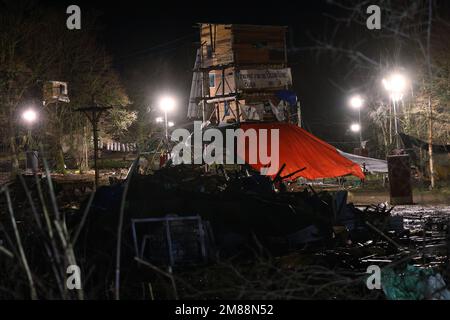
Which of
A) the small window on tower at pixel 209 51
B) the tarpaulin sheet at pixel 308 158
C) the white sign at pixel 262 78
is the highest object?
the small window on tower at pixel 209 51

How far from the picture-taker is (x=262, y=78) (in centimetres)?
2980

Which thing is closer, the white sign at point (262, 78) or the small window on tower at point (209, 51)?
the white sign at point (262, 78)

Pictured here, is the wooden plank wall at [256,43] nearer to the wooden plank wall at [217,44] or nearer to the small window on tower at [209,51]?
the wooden plank wall at [217,44]

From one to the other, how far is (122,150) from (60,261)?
1670 inches

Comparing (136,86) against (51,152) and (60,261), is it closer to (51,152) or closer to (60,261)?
(51,152)

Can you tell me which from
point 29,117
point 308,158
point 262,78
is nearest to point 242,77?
point 262,78

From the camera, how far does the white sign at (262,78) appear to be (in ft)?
96.6

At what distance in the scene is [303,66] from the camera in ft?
155

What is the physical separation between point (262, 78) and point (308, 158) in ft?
47.9

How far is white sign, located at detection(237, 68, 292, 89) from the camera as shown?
96.6ft

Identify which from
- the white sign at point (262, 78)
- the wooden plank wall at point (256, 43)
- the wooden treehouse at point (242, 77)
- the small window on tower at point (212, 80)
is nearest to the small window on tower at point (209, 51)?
the wooden treehouse at point (242, 77)

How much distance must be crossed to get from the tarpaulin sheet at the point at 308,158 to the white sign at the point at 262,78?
13311 mm

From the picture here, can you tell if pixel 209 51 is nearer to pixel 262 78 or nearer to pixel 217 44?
pixel 217 44

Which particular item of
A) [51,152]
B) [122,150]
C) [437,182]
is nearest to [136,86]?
[122,150]
